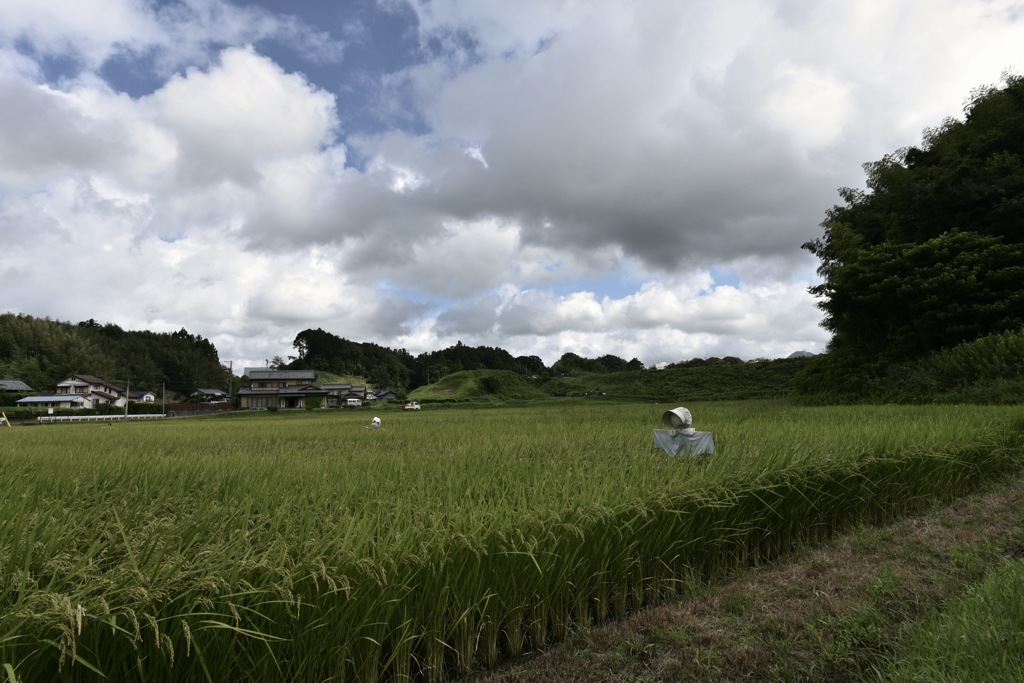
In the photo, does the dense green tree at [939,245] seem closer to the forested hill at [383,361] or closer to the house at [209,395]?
the forested hill at [383,361]

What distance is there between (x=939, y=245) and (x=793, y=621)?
48.8 ft

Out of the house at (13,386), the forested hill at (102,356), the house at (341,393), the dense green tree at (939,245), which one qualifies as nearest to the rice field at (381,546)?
the dense green tree at (939,245)

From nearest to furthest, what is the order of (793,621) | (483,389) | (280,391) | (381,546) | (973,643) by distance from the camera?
(973,643) < (381,546) < (793,621) < (483,389) < (280,391)

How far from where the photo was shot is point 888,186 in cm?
1812

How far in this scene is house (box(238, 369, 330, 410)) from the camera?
54.4 meters

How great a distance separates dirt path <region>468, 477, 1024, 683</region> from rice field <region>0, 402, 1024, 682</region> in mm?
237

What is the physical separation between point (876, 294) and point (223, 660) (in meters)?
16.6

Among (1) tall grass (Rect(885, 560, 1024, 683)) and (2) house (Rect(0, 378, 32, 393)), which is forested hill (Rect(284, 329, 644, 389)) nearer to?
(2) house (Rect(0, 378, 32, 393))

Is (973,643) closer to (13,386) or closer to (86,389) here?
(13,386)

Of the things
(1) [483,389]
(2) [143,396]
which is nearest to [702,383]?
(1) [483,389]

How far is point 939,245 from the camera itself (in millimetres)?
13008

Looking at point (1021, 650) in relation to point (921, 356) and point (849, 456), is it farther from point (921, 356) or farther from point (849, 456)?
point (921, 356)

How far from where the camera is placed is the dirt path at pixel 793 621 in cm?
209

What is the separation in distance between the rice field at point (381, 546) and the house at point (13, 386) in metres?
68.2
